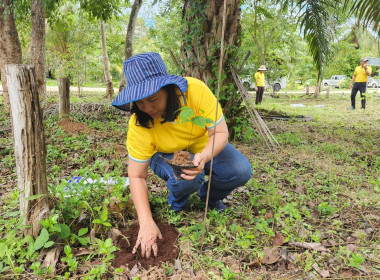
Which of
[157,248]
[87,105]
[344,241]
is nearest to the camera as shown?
[157,248]

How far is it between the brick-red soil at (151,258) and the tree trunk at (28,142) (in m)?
0.51

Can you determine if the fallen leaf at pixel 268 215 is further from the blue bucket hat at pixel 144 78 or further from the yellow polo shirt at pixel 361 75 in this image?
the yellow polo shirt at pixel 361 75

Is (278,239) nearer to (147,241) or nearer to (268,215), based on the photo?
(268,215)

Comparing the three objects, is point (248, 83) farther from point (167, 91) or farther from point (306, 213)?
point (167, 91)

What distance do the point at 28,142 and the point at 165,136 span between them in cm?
81

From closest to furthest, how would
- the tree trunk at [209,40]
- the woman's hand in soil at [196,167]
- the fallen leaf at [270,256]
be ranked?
the woman's hand in soil at [196,167] < the fallen leaf at [270,256] < the tree trunk at [209,40]

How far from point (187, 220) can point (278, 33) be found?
12.3 meters

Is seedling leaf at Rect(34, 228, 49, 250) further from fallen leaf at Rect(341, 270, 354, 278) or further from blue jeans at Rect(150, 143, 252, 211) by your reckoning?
fallen leaf at Rect(341, 270, 354, 278)

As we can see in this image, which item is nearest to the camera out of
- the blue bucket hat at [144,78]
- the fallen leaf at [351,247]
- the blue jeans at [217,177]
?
the blue bucket hat at [144,78]

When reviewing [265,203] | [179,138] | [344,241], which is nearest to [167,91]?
Result: [179,138]

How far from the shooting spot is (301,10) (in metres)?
5.20

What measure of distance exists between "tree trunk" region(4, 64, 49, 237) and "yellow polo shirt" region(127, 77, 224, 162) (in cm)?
54

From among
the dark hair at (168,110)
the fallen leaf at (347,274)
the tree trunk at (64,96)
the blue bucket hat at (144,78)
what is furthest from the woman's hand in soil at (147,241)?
the tree trunk at (64,96)

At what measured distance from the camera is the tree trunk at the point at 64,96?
494 cm
